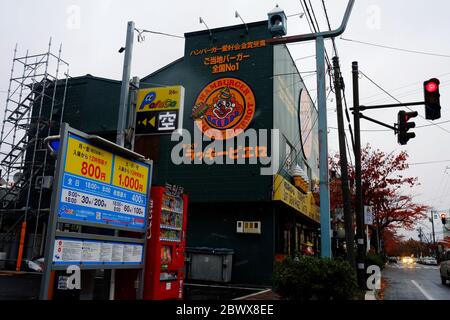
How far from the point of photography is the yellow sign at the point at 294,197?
Answer: 1723 centimetres

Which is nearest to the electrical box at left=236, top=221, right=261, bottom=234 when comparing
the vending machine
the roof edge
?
the vending machine

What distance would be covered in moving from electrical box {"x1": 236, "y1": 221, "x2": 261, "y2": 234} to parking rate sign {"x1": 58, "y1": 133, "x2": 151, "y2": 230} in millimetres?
9617

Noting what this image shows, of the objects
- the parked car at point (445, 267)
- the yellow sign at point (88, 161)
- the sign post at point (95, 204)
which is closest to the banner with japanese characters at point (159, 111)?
the sign post at point (95, 204)

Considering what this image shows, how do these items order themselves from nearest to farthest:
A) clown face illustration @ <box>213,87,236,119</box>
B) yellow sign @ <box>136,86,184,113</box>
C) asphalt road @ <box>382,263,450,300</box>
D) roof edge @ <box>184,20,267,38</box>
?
1. yellow sign @ <box>136,86,184,113</box>
2. asphalt road @ <box>382,263,450,300</box>
3. clown face illustration @ <box>213,87,236,119</box>
4. roof edge @ <box>184,20,267,38</box>

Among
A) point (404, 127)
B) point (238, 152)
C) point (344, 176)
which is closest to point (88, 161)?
point (344, 176)

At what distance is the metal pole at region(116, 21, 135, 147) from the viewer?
390 inches

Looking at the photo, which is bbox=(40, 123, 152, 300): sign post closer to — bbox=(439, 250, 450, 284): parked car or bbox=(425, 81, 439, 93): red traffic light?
bbox=(425, 81, 439, 93): red traffic light

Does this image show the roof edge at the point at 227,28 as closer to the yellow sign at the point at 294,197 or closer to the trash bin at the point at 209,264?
the yellow sign at the point at 294,197

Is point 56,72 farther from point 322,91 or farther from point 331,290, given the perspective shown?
point 331,290

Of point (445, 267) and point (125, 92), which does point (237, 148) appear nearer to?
point (125, 92)

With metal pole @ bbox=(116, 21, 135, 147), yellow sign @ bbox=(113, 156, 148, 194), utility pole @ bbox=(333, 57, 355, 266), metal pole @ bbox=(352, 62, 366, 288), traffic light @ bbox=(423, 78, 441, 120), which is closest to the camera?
yellow sign @ bbox=(113, 156, 148, 194)

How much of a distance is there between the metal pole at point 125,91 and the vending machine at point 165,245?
5.66 ft

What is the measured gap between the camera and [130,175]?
27.8 ft
